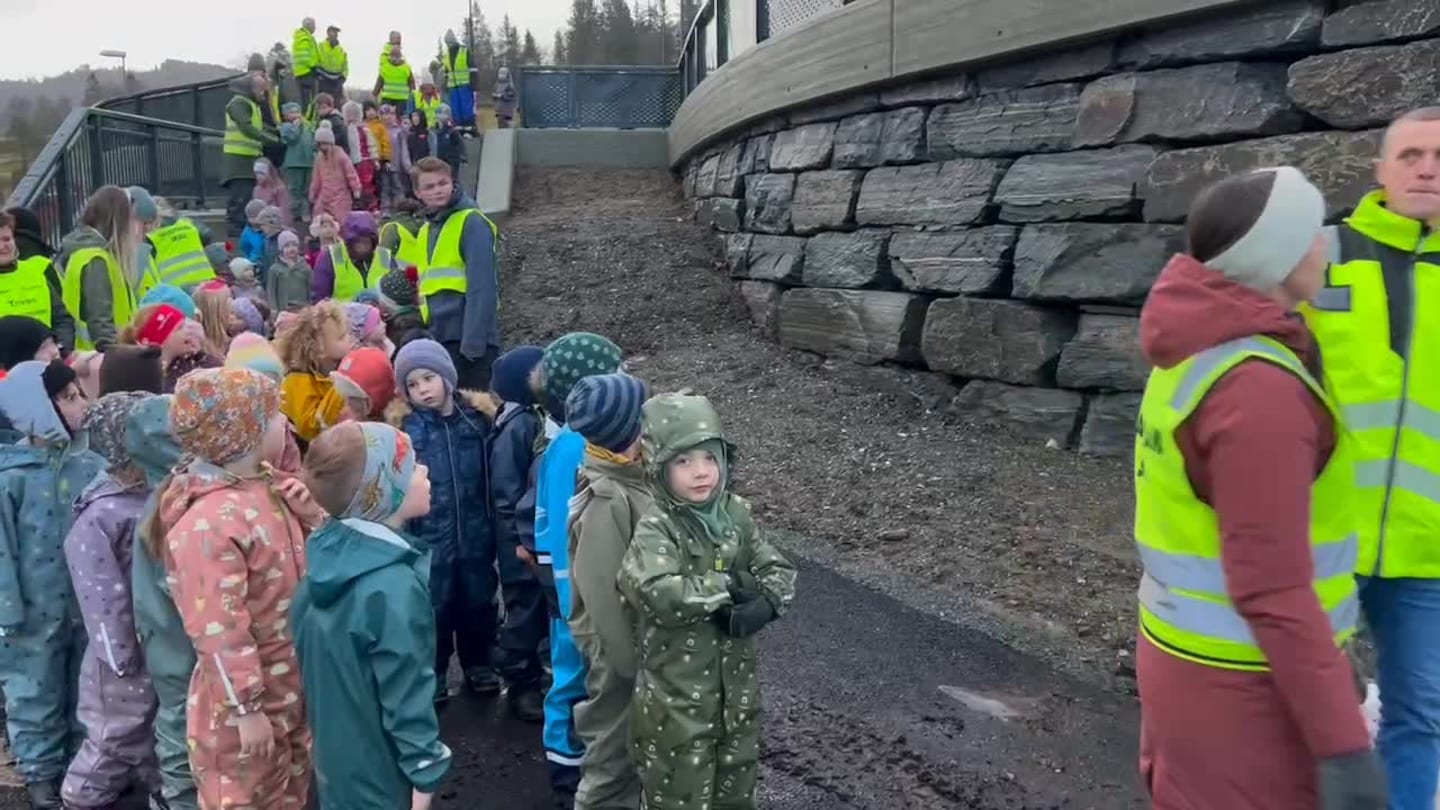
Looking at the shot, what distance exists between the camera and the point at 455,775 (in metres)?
4.14

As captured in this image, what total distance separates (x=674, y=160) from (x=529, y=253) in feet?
14.4

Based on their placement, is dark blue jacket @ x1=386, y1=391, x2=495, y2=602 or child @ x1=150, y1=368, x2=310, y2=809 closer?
child @ x1=150, y1=368, x2=310, y2=809

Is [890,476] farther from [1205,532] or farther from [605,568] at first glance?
[1205,532]

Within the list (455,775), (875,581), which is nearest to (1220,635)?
(455,775)

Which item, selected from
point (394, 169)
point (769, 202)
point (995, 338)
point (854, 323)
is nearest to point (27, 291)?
point (854, 323)

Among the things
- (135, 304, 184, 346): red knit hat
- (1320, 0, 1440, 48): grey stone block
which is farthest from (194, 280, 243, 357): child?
(1320, 0, 1440, 48): grey stone block

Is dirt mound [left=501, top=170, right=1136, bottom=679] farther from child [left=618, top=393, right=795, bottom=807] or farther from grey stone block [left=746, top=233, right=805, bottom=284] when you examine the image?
child [left=618, top=393, right=795, bottom=807]

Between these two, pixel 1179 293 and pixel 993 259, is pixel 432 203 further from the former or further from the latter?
pixel 1179 293

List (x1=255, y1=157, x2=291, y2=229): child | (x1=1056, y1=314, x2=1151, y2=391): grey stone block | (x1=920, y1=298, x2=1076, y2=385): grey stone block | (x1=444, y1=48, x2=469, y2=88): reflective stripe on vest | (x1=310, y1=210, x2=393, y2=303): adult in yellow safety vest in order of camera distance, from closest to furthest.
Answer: (x1=1056, y1=314, x2=1151, y2=391): grey stone block < (x1=920, y1=298, x2=1076, y2=385): grey stone block < (x1=310, y1=210, x2=393, y2=303): adult in yellow safety vest < (x1=255, y1=157, x2=291, y2=229): child < (x1=444, y1=48, x2=469, y2=88): reflective stripe on vest

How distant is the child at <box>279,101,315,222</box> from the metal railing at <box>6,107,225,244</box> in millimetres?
1723

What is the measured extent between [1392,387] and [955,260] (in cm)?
459

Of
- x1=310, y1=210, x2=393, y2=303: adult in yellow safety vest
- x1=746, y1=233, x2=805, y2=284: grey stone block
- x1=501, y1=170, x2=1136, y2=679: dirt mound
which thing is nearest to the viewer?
x1=501, y1=170, x2=1136, y2=679: dirt mound

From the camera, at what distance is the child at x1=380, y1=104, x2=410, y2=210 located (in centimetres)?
1588

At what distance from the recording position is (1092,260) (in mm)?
6355
